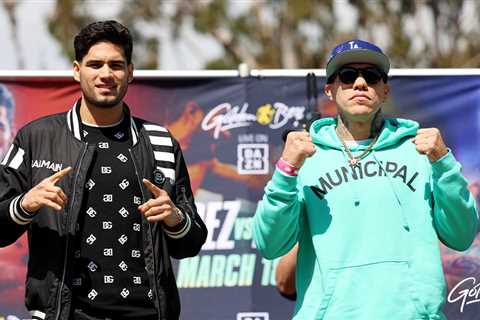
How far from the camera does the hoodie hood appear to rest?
4312mm

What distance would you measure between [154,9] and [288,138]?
22239 millimetres

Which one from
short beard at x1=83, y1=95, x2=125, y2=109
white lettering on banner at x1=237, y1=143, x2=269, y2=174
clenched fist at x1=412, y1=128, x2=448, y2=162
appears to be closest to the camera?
clenched fist at x1=412, y1=128, x2=448, y2=162

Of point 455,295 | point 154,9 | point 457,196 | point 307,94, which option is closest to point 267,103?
point 307,94

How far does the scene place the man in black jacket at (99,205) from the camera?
433 centimetres

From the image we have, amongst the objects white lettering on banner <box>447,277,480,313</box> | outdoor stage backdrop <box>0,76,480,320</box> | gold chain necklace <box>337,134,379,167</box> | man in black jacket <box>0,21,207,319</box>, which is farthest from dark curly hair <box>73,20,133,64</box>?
white lettering on banner <box>447,277,480,313</box>

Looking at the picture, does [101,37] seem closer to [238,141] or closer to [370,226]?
[370,226]

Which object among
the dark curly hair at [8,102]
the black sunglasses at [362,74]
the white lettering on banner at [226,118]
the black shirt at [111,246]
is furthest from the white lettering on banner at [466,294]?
the dark curly hair at [8,102]

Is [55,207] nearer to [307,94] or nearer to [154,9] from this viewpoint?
[307,94]

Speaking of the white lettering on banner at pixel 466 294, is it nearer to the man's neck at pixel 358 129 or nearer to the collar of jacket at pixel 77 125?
the man's neck at pixel 358 129

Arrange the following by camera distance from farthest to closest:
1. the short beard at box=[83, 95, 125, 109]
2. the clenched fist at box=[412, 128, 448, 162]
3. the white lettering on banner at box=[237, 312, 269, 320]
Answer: the white lettering on banner at box=[237, 312, 269, 320] → the short beard at box=[83, 95, 125, 109] → the clenched fist at box=[412, 128, 448, 162]

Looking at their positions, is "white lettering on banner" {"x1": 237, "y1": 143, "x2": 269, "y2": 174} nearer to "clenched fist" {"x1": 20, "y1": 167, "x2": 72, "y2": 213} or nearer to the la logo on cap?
the la logo on cap

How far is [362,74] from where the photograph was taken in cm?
433

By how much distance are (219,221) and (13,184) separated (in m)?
2.47

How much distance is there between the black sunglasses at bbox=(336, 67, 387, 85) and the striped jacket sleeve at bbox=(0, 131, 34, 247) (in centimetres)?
136
